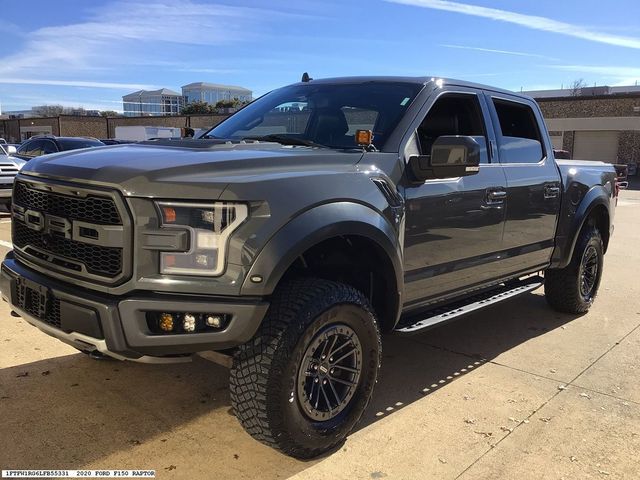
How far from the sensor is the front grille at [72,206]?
258 cm

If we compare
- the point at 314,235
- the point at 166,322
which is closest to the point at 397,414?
the point at 314,235

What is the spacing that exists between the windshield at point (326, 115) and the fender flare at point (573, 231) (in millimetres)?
2237

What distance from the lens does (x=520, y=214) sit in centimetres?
448

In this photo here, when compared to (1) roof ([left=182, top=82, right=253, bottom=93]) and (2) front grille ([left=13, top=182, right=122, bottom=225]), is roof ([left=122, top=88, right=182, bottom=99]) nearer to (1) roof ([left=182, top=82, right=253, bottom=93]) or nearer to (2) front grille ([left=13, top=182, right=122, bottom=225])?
(1) roof ([left=182, top=82, right=253, bottom=93])

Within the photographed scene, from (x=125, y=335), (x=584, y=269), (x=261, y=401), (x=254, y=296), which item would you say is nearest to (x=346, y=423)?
(x=261, y=401)

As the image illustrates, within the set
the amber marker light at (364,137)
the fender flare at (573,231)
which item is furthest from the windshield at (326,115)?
the fender flare at (573,231)

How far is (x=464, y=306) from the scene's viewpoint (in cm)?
418

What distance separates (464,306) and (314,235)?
1848 mm

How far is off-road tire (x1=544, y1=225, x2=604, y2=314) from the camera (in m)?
5.53

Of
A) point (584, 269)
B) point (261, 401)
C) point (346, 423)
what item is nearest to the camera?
point (261, 401)

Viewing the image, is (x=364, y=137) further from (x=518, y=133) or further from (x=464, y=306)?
(x=518, y=133)

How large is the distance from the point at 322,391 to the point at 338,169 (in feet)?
3.81

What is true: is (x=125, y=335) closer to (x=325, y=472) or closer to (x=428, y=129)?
(x=325, y=472)

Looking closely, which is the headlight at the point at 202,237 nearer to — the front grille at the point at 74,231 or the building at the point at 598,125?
the front grille at the point at 74,231
